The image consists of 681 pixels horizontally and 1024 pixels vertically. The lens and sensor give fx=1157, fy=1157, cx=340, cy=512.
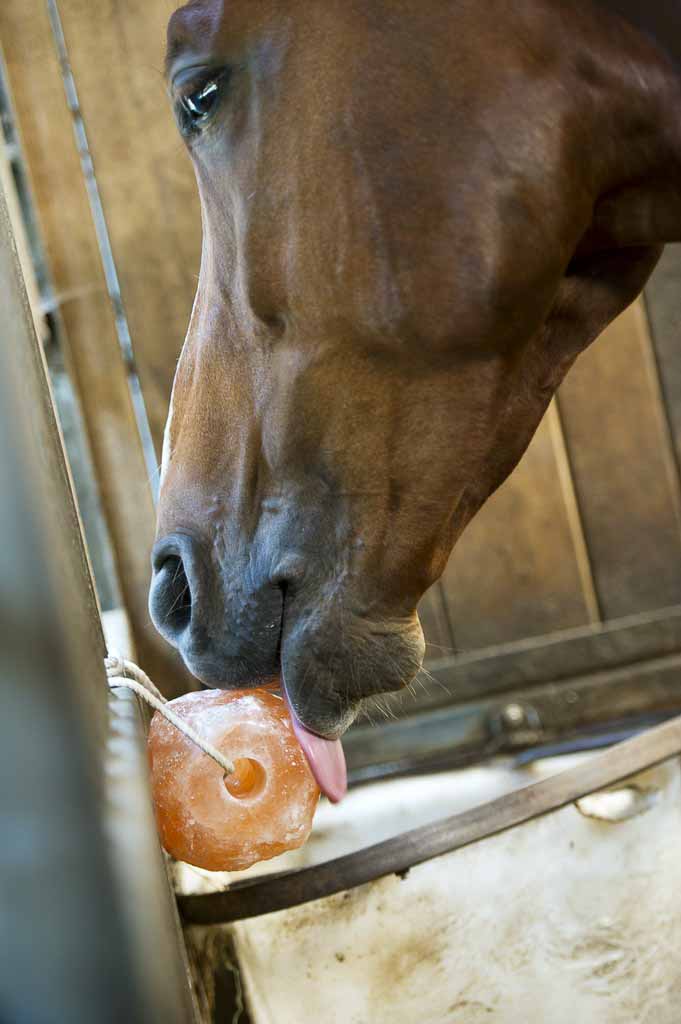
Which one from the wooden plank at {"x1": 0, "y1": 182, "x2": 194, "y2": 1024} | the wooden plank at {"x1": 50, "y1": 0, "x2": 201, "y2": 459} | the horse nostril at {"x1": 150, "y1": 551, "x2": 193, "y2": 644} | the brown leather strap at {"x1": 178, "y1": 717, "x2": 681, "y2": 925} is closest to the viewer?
the wooden plank at {"x1": 0, "y1": 182, "x2": 194, "y2": 1024}

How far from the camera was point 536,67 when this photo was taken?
927mm

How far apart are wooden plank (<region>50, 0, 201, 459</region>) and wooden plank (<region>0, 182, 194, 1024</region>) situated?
179cm

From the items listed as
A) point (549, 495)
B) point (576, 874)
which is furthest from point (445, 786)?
point (576, 874)

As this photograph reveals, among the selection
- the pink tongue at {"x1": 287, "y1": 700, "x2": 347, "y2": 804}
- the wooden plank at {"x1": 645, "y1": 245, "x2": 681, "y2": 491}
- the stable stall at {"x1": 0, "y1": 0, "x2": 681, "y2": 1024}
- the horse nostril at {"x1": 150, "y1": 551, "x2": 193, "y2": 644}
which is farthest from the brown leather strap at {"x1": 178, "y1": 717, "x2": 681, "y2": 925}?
the wooden plank at {"x1": 645, "y1": 245, "x2": 681, "y2": 491}

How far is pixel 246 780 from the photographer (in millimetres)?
919

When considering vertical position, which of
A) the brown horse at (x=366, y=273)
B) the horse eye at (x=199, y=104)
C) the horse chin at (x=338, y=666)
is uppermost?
the horse eye at (x=199, y=104)

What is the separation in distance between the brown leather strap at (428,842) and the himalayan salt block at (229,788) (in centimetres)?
29

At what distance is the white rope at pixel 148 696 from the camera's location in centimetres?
79

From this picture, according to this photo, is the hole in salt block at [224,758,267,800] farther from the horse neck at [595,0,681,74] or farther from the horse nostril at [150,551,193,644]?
the horse neck at [595,0,681,74]

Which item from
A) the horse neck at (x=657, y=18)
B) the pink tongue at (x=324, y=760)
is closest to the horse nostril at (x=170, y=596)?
the pink tongue at (x=324, y=760)

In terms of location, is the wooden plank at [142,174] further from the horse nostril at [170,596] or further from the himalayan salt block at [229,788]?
the himalayan salt block at [229,788]

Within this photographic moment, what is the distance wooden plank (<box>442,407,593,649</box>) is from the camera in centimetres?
241

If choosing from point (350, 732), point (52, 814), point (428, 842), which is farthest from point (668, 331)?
point (52, 814)

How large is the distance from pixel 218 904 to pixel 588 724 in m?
1.36
